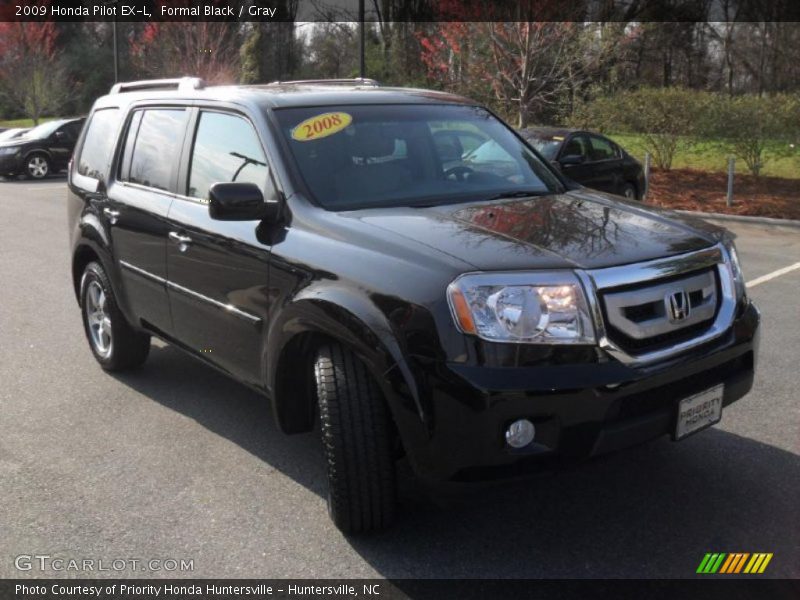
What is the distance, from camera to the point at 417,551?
11.5 ft

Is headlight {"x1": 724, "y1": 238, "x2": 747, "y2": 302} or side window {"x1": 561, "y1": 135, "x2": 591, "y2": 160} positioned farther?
side window {"x1": 561, "y1": 135, "x2": 591, "y2": 160}

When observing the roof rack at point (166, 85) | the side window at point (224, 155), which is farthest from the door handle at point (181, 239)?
the roof rack at point (166, 85)

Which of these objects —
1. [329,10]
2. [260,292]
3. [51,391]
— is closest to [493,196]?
[260,292]

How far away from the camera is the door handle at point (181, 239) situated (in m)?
4.46

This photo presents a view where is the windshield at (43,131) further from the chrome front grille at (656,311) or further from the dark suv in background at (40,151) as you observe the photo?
the chrome front grille at (656,311)

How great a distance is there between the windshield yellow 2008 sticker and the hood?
23.1 inches

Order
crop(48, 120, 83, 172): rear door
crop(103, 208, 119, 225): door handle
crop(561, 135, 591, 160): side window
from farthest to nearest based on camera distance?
crop(48, 120, 83, 172): rear door, crop(561, 135, 591, 160): side window, crop(103, 208, 119, 225): door handle

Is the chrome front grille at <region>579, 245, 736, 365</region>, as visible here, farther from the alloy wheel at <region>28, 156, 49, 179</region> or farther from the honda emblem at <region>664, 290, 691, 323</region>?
the alloy wheel at <region>28, 156, 49, 179</region>

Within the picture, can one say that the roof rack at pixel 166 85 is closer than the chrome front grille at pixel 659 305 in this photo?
No

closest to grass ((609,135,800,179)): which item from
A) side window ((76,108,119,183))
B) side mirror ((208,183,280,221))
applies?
side window ((76,108,119,183))

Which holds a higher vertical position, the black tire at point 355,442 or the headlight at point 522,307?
the headlight at point 522,307

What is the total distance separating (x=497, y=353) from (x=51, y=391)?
360 cm

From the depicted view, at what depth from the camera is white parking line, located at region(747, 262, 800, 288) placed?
8.59 m

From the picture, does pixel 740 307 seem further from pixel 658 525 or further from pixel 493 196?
pixel 493 196
